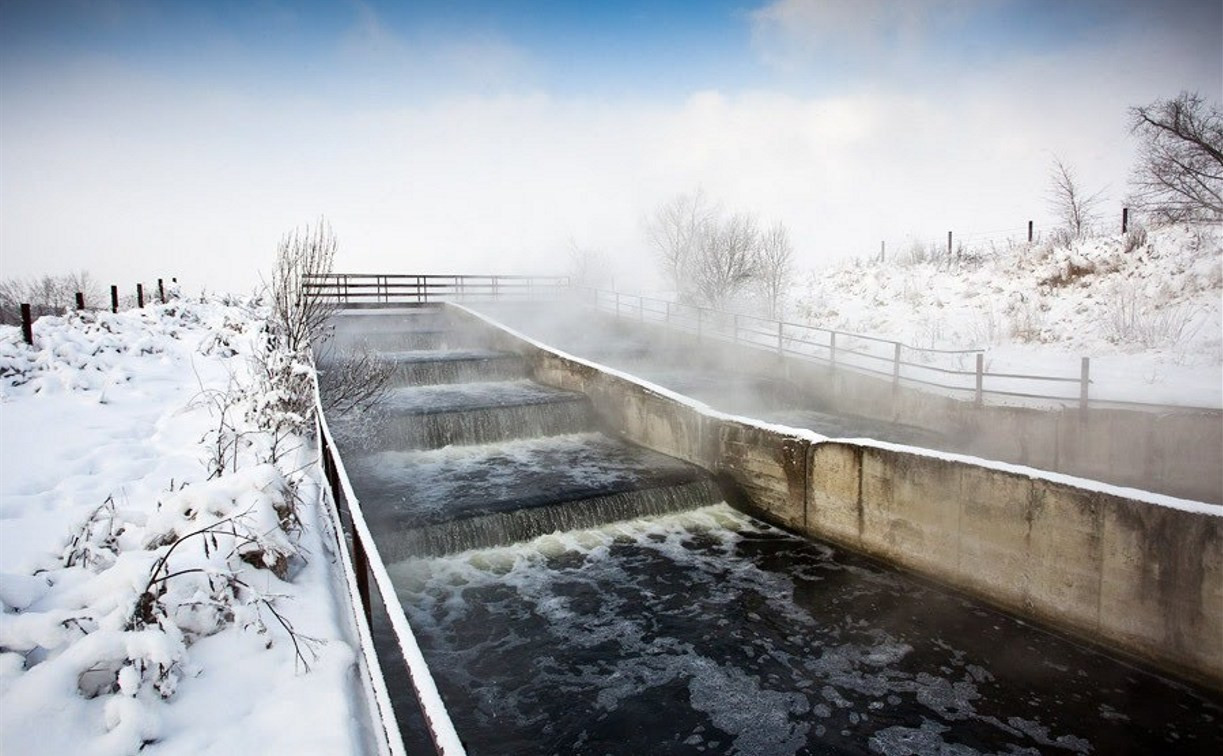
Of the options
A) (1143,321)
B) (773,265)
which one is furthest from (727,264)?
(1143,321)

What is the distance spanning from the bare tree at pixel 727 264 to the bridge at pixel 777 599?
49.9 feet

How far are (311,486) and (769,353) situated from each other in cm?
1460

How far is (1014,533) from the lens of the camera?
736 cm

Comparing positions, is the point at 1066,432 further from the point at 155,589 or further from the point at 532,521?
the point at 155,589

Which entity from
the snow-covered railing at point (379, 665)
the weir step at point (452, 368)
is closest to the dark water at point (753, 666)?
the snow-covered railing at point (379, 665)

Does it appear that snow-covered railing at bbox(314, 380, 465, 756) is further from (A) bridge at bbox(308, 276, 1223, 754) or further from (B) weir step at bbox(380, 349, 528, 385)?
(B) weir step at bbox(380, 349, 528, 385)

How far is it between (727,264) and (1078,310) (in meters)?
11.9

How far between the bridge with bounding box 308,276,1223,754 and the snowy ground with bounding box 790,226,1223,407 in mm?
7321

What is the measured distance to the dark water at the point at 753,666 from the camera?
543 cm

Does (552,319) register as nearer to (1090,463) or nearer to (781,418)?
(781,418)

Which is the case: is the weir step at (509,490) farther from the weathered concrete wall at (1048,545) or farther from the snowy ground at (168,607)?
the weathered concrete wall at (1048,545)

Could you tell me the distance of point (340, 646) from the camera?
167 inches

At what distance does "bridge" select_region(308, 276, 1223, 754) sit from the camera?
5.55 metres

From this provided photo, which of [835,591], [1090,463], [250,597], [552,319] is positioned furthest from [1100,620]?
[552,319]
